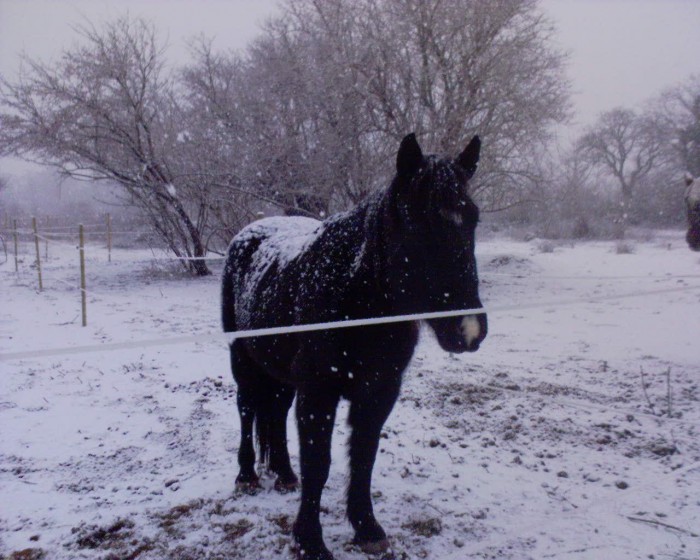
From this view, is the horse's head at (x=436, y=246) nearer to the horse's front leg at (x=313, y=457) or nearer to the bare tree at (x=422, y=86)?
the horse's front leg at (x=313, y=457)

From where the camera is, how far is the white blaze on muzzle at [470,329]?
1734mm

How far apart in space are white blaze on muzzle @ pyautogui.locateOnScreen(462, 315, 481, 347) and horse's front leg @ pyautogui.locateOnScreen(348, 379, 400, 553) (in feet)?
2.04

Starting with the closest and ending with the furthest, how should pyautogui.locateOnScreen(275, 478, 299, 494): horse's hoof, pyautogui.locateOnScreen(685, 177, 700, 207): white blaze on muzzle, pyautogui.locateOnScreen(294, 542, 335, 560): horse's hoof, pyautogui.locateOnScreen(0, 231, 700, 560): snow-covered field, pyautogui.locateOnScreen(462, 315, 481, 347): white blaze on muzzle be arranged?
pyautogui.locateOnScreen(462, 315, 481, 347): white blaze on muzzle
pyautogui.locateOnScreen(294, 542, 335, 560): horse's hoof
pyautogui.locateOnScreen(0, 231, 700, 560): snow-covered field
pyautogui.locateOnScreen(275, 478, 299, 494): horse's hoof
pyautogui.locateOnScreen(685, 177, 700, 207): white blaze on muzzle

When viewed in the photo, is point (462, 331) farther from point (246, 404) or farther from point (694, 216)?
point (694, 216)

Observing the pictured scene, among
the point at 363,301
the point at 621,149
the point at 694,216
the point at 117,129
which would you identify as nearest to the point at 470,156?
the point at 363,301

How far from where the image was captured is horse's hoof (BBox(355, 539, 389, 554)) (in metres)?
2.32

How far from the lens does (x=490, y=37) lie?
32.1 ft

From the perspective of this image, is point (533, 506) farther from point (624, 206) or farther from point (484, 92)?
point (624, 206)

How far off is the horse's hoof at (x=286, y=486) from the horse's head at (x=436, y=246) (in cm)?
171

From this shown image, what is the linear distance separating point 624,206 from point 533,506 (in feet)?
81.2

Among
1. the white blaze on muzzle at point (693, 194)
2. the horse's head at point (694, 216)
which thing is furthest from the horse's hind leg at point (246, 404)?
the white blaze on muzzle at point (693, 194)

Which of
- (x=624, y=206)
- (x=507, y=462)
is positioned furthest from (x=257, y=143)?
(x=624, y=206)

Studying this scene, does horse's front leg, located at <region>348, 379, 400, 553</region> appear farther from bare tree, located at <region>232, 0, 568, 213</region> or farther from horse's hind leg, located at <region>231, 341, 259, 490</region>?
bare tree, located at <region>232, 0, 568, 213</region>

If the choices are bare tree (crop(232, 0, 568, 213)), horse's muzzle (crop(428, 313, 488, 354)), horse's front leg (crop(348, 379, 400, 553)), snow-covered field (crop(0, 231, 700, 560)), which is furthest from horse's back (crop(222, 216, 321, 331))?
bare tree (crop(232, 0, 568, 213))
